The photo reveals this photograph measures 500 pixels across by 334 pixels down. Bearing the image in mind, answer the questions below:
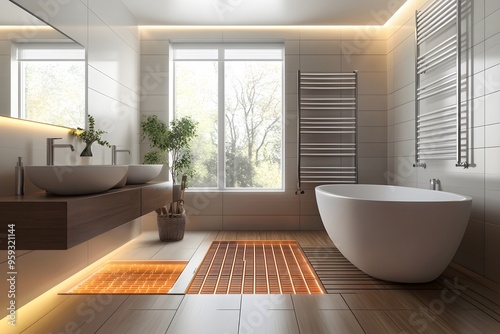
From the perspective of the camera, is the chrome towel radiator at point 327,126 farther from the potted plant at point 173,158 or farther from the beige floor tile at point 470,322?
the beige floor tile at point 470,322

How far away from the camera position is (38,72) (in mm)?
2305

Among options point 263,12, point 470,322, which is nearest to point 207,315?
point 470,322

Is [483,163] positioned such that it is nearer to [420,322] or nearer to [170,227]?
[420,322]

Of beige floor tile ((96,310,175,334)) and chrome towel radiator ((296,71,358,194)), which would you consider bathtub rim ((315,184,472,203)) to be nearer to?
chrome towel radiator ((296,71,358,194))

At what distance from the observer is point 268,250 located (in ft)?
11.5

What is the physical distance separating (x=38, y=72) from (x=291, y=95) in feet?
9.56

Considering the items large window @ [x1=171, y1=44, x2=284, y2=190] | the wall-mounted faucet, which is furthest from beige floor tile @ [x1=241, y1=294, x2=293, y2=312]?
large window @ [x1=171, y1=44, x2=284, y2=190]

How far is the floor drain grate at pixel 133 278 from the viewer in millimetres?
2447

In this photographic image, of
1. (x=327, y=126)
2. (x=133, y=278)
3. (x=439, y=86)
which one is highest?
(x=439, y=86)

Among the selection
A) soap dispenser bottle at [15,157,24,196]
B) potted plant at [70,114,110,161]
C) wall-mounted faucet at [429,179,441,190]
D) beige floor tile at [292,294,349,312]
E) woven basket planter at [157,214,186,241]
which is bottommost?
beige floor tile at [292,294,349,312]

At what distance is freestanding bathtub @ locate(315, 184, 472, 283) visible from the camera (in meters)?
2.22

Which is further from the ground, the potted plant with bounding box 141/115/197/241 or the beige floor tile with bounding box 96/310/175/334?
the potted plant with bounding box 141/115/197/241

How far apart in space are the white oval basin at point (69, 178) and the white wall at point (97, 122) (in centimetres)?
42

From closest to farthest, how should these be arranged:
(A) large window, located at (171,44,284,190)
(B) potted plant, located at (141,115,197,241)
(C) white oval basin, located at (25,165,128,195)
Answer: (C) white oval basin, located at (25,165,128,195), (B) potted plant, located at (141,115,197,241), (A) large window, located at (171,44,284,190)
